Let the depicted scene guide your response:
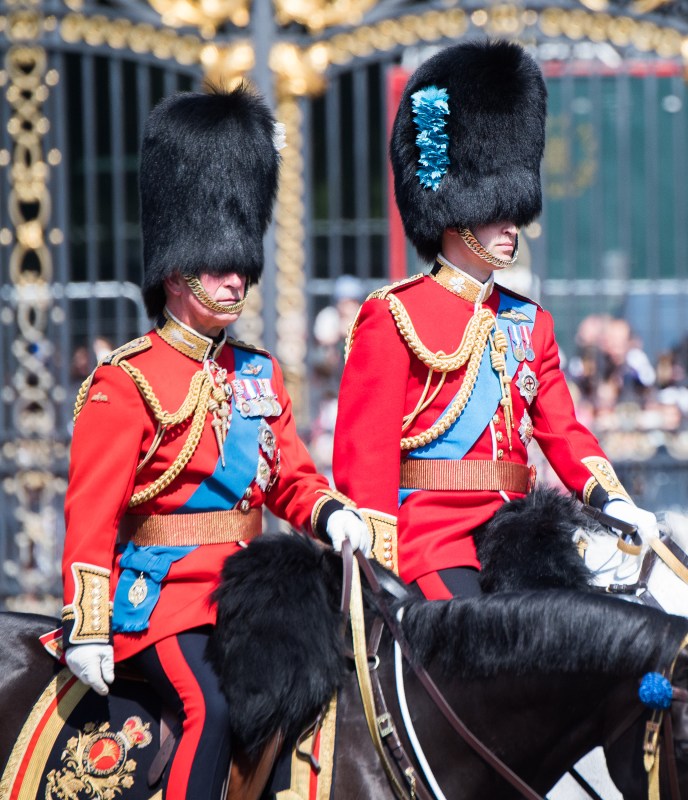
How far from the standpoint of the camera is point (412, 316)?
352cm

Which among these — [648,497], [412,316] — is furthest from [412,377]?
[648,497]

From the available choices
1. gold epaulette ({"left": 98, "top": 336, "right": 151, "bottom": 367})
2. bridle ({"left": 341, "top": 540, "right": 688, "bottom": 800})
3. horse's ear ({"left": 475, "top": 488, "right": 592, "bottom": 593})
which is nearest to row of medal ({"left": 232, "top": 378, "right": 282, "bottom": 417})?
gold epaulette ({"left": 98, "top": 336, "right": 151, "bottom": 367})

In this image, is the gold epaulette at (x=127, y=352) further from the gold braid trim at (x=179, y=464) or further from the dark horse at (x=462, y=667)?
the dark horse at (x=462, y=667)

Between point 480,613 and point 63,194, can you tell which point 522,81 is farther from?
point 63,194

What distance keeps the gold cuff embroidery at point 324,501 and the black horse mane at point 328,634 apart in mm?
150

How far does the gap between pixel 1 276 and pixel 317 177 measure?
12.6 feet

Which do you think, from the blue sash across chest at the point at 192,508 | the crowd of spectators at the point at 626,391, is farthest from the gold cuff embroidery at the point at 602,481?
the crowd of spectators at the point at 626,391

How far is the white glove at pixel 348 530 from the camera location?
304 centimetres

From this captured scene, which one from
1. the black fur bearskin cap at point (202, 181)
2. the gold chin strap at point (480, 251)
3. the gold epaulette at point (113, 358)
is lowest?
the gold epaulette at point (113, 358)

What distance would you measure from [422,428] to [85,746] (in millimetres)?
1154

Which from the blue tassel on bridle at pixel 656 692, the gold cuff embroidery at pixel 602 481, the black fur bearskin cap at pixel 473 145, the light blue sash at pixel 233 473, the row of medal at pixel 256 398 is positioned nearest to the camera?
the blue tassel on bridle at pixel 656 692

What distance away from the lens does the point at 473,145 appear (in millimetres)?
3645

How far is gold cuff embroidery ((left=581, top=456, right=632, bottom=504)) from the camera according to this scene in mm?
3445

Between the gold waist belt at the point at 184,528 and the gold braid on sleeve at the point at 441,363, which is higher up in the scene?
the gold braid on sleeve at the point at 441,363
